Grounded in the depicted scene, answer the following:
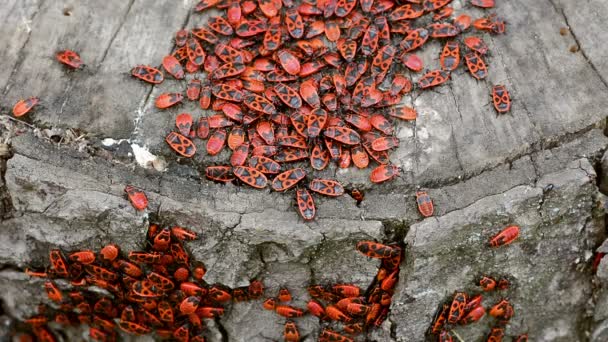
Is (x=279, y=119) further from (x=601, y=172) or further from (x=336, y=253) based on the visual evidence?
(x=601, y=172)

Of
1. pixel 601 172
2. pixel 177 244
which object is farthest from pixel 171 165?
pixel 601 172

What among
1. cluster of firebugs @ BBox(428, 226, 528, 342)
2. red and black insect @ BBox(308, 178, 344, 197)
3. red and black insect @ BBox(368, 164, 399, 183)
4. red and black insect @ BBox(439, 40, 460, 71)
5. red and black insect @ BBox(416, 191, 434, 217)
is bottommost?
cluster of firebugs @ BBox(428, 226, 528, 342)

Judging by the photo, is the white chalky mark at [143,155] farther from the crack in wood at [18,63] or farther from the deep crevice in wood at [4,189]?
the crack in wood at [18,63]

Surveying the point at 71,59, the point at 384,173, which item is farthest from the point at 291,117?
the point at 71,59

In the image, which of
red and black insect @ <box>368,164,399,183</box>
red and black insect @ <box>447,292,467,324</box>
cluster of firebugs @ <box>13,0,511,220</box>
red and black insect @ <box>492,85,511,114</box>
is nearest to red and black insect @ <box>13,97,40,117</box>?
cluster of firebugs @ <box>13,0,511,220</box>

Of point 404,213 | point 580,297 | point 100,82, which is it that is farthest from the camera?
point 580,297

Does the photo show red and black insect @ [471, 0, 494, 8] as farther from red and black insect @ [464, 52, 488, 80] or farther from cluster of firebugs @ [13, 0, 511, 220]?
red and black insect @ [464, 52, 488, 80]

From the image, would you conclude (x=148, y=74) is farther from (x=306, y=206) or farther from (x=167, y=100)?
(x=306, y=206)
